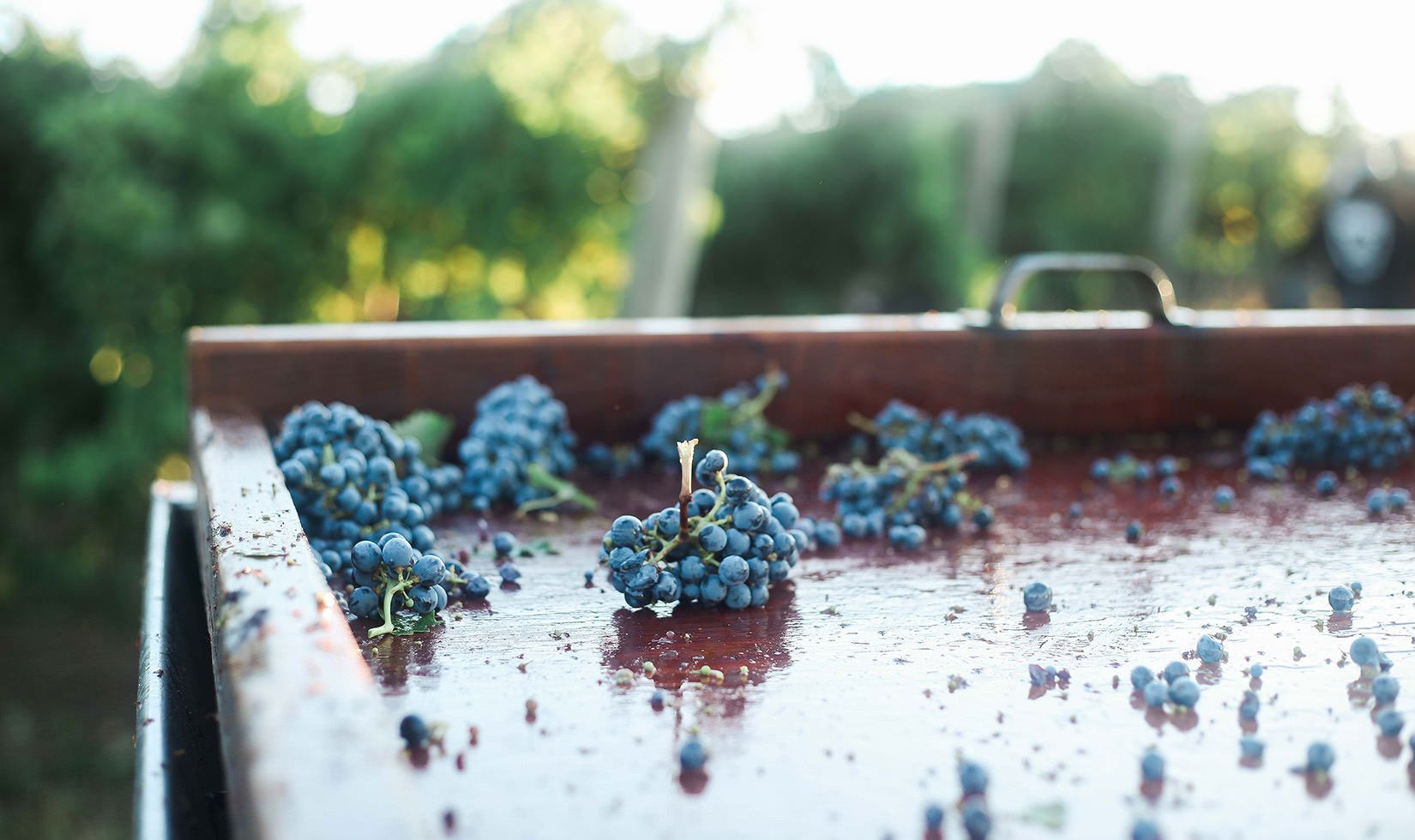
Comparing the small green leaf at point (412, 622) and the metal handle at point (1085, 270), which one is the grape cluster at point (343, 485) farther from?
the metal handle at point (1085, 270)

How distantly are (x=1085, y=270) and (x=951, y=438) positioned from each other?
363 millimetres

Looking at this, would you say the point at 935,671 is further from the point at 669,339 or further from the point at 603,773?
the point at 669,339

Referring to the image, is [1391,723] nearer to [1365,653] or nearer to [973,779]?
[1365,653]

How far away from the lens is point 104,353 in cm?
536

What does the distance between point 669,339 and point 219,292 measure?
4.25 metres

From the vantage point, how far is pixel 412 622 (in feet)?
3.03

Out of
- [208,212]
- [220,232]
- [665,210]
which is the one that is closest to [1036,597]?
[220,232]

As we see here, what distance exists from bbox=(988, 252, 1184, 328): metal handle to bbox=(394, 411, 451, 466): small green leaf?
780 millimetres

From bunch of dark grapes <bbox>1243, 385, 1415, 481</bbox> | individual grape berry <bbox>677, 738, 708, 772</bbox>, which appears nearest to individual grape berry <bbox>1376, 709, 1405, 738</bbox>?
individual grape berry <bbox>677, 738, 708, 772</bbox>

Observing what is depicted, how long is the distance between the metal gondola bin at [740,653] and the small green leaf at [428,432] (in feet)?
0.41

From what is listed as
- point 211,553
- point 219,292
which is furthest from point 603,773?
point 219,292

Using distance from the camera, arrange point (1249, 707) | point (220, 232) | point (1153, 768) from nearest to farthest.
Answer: point (1153, 768)
point (1249, 707)
point (220, 232)

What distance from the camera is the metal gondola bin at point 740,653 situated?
23.9 inches

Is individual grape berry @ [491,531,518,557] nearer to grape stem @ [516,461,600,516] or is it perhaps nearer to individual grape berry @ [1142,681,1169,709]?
grape stem @ [516,461,600,516]
